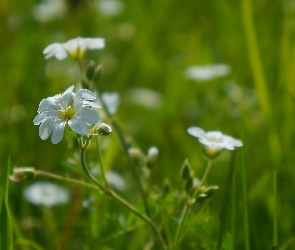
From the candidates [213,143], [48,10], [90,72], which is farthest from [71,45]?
[48,10]

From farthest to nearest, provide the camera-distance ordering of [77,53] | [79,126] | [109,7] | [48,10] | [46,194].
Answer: [109,7]
[48,10]
[46,194]
[77,53]
[79,126]

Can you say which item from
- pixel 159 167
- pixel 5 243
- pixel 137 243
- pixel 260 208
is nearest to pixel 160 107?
pixel 159 167

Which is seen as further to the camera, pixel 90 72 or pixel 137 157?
pixel 137 157

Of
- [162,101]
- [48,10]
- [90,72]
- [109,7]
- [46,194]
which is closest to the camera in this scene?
[90,72]

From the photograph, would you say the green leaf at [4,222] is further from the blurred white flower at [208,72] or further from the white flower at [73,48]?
the blurred white flower at [208,72]

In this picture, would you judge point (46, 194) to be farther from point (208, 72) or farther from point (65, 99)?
point (208, 72)

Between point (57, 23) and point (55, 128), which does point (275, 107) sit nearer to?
point (55, 128)

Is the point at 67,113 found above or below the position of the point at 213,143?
above
